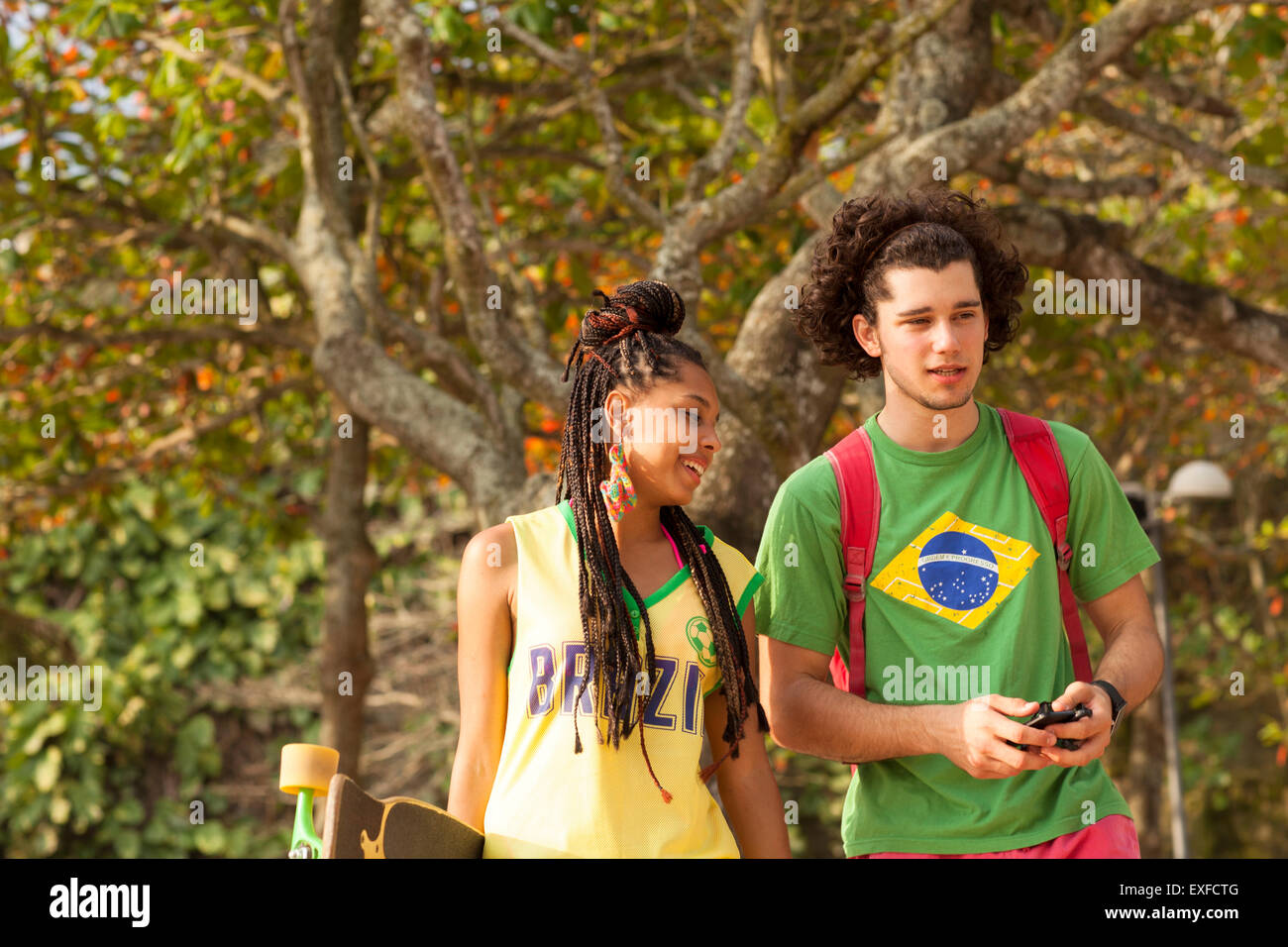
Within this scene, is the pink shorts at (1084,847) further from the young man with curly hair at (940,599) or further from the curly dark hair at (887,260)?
the curly dark hair at (887,260)

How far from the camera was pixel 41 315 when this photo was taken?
23.7 feet

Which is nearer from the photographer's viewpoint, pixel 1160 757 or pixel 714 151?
pixel 714 151

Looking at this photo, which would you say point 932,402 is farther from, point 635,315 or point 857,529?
point 635,315

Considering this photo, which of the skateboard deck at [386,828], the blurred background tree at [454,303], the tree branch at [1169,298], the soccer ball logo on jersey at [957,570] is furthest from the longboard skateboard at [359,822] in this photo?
the tree branch at [1169,298]

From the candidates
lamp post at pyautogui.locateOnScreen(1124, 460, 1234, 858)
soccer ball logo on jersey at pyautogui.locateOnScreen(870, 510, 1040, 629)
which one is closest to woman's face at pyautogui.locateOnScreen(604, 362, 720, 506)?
soccer ball logo on jersey at pyautogui.locateOnScreen(870, 510, 1040, 629)

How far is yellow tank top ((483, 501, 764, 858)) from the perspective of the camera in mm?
2281

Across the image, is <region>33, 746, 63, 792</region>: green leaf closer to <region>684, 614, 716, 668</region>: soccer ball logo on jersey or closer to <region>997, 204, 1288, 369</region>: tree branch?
<region>997, 204, 1288, 369</region>: tree branch

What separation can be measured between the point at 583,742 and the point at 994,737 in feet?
2.18

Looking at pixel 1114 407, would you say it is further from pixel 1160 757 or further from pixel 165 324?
pixel 165 324

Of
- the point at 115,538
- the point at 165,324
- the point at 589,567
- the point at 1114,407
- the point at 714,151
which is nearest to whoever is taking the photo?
the point at 589,567

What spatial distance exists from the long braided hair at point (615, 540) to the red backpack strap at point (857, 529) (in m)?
0.20

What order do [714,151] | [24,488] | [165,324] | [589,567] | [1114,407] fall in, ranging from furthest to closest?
[1114,407] → [165,324] → [24,488] → [714,151] → [589,567]

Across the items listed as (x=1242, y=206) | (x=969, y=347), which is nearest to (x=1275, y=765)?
(x=1242, y=206)
